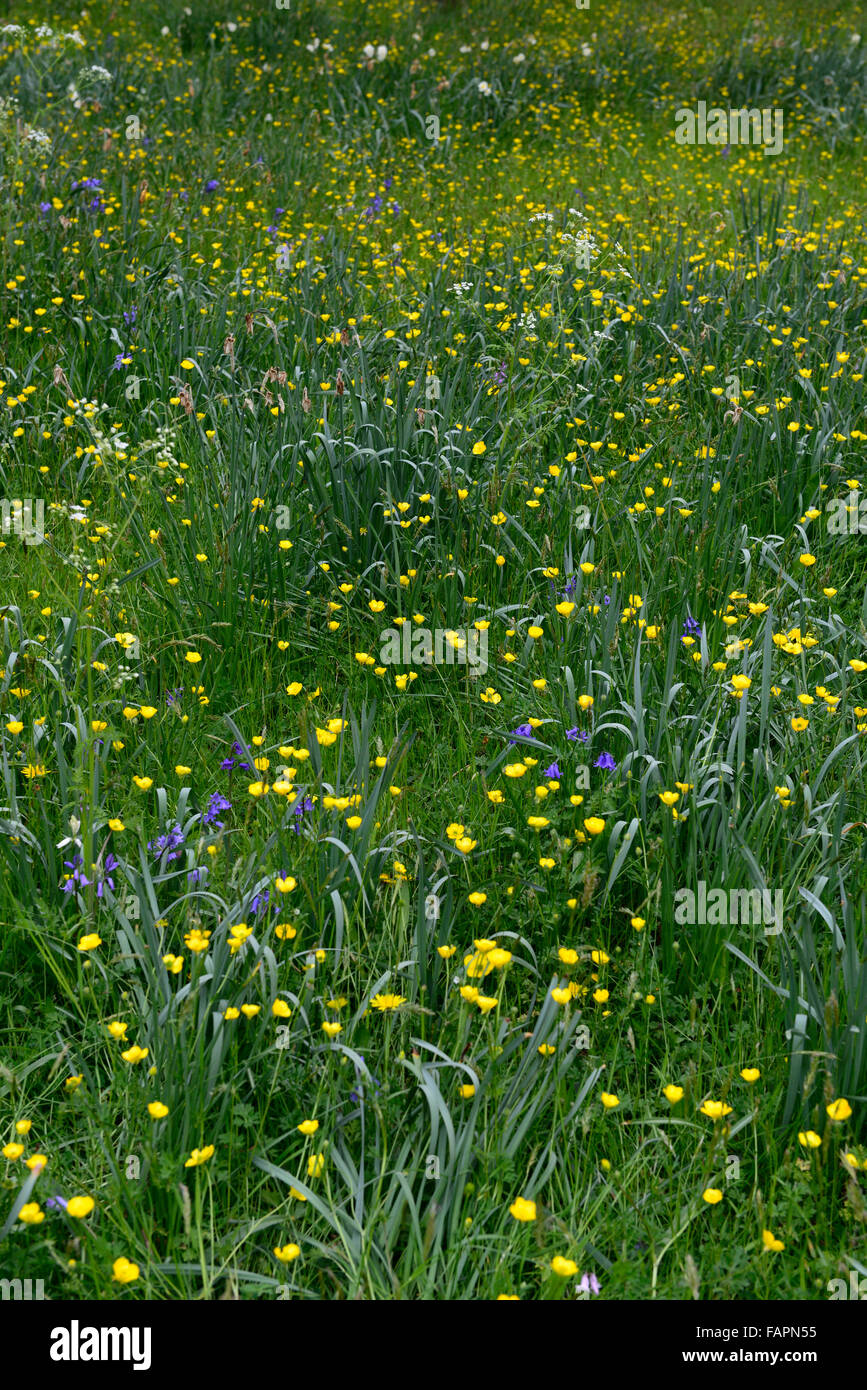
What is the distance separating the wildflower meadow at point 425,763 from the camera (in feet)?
5.70

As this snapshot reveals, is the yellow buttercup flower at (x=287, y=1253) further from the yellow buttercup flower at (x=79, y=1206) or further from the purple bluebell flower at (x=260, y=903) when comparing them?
the purple bluebell flower at (x=260, y=903)

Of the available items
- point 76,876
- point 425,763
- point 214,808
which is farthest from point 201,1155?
point 425,763

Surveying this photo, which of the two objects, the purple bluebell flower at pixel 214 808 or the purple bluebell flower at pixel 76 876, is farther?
the purple bluebell flower at pixel 214 808

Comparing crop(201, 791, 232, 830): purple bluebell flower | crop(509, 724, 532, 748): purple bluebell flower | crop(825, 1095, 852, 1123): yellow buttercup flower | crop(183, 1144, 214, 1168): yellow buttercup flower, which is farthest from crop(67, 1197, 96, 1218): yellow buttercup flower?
crop(509, 724, 532, 748): purple bluebell flower

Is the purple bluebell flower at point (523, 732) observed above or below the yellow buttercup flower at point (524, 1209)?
above

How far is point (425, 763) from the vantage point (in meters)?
2.76

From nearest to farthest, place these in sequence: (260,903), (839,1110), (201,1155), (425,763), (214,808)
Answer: (201,1155) → (839,1110) → (260,903) → (214,808) → (425,763)

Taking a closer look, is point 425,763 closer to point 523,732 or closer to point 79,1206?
point 523,732

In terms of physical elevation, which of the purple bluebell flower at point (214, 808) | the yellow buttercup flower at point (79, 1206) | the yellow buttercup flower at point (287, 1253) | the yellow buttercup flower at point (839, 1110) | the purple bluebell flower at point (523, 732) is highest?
the purple bluebell flower at point (523, 732)

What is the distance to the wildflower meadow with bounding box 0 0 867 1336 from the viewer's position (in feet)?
5.70

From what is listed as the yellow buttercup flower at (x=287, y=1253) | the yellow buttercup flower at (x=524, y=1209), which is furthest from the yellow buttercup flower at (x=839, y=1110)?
the yellow buttercup flower at (x=287, y=1253)

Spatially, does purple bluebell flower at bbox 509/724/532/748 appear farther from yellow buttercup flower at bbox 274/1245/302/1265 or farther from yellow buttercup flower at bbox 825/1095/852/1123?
yellow buttercup flower at bbox 274/1245/302/1265

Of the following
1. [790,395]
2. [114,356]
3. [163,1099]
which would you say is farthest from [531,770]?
[114,356]

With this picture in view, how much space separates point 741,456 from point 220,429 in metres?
1.94
